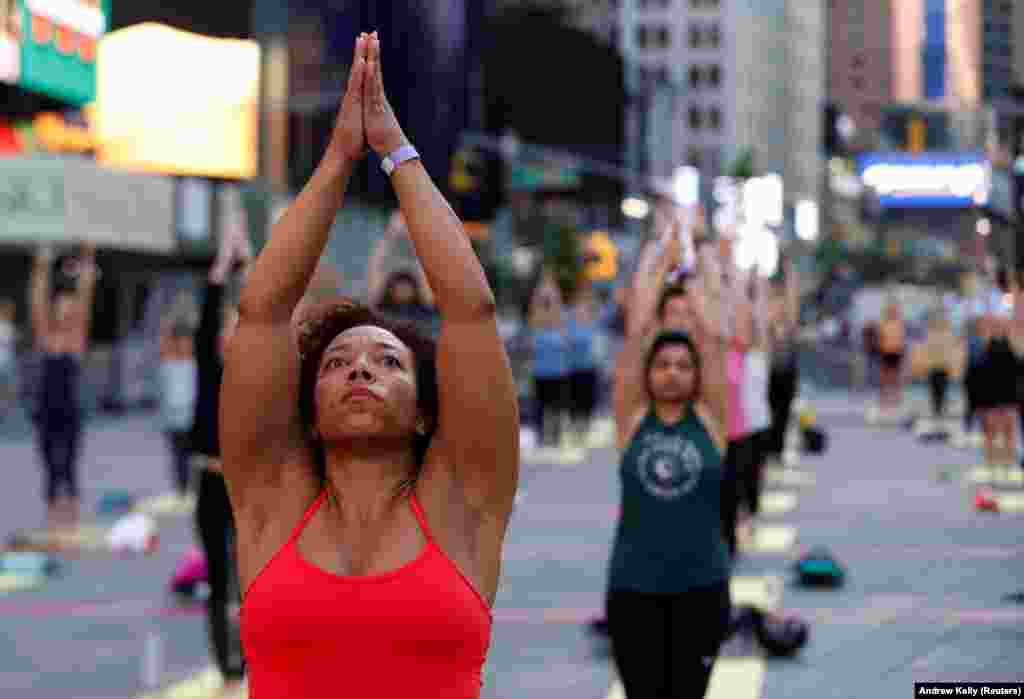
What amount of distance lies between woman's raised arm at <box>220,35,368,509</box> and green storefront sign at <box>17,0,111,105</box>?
27.8 m

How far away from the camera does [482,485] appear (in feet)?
11.9

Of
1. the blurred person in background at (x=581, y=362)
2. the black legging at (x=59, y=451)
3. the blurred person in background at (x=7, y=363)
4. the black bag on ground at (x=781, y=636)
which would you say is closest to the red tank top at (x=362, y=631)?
the black bag on ground at (x=781, y=636)

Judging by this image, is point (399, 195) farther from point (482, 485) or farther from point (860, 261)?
point (860, 261)

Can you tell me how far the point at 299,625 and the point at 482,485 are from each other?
43 cm

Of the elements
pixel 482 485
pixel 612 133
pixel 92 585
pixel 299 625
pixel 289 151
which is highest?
pixel 612 133

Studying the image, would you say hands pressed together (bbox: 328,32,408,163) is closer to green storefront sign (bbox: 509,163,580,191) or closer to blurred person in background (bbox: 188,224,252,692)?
blurred person in background (bbox: 188,224,252,692)

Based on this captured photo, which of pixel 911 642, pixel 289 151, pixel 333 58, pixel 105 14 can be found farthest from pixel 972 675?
pixel 289 151

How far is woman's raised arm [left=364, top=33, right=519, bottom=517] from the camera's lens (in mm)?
3529

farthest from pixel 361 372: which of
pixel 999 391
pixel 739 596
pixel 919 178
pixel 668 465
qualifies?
pixel 919 178

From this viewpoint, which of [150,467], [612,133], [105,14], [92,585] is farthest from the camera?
[612,133]

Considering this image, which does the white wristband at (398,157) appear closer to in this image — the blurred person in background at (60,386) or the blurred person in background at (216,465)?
the blurred person in background at (216,465)

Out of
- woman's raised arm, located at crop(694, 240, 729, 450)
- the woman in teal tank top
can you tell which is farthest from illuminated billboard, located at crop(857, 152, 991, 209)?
the woman in teal tank top

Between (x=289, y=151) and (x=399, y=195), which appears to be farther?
(x=289, y=151)

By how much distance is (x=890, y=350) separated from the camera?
28.9m
